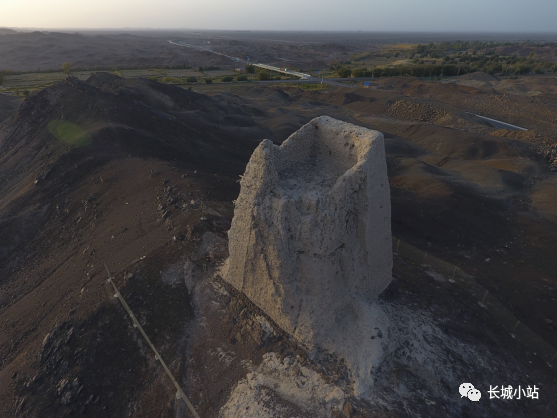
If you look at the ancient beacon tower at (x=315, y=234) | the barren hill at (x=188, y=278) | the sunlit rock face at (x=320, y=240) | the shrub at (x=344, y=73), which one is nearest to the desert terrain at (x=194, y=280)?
the barren hill at (x=188, y=278)

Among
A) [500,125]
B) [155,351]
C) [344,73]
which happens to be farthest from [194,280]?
[344,73]

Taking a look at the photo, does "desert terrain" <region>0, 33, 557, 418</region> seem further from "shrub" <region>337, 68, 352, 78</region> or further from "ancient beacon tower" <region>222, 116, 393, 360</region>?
"shrub" <region>337, 68, 352, 78</region>

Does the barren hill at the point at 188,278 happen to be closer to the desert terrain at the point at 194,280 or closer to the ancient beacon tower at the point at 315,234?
the desert terrain at the point at 194,280

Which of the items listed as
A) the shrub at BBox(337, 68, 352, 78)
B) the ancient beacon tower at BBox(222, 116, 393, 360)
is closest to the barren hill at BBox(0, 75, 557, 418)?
the ancient beacon tower at BBox(222, 116, 393, 360)

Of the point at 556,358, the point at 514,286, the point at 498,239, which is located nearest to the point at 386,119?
the point at 498,239

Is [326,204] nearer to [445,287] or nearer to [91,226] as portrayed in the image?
[445,287]

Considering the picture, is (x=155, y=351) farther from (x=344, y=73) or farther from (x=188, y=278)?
(x=344, y=73)
